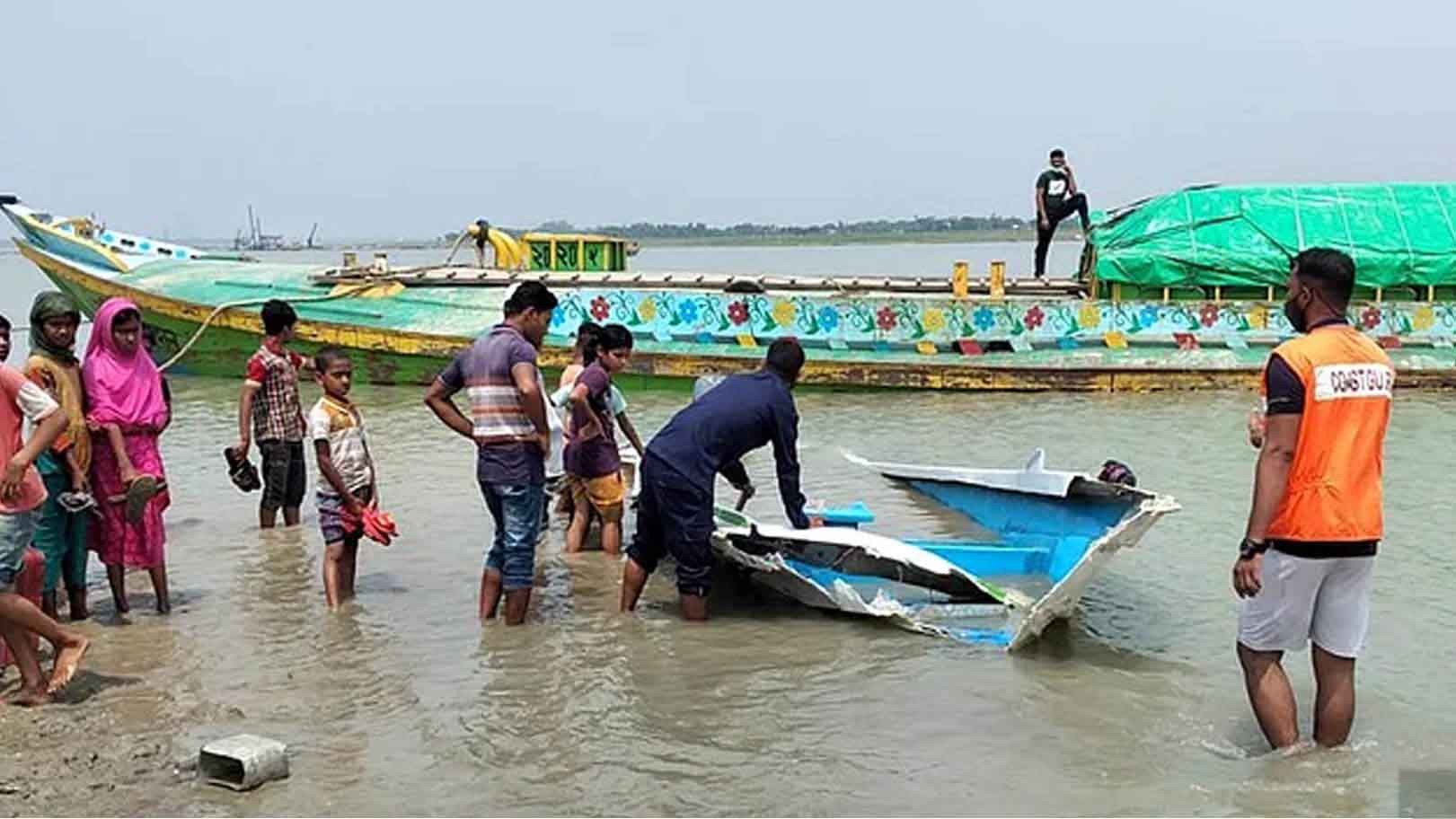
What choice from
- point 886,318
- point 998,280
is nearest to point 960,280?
point 998,280

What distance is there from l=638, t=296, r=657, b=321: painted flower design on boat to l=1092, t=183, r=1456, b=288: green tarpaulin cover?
550 cm

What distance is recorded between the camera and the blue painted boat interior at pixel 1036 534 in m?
7.30

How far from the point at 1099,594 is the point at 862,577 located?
1250 millimetres

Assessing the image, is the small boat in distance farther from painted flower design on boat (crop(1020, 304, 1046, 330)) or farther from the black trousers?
the black trousers

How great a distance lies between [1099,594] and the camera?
23.7 ft

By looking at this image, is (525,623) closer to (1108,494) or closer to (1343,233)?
(1108,494)

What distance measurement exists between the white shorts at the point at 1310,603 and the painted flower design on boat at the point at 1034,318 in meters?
12.4

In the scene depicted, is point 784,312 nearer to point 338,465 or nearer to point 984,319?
point 984,319

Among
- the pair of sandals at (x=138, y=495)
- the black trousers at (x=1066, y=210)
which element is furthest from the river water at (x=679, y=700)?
the black trousers at (x=1066, y=210)

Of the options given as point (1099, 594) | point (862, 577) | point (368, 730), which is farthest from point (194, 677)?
point (1099, 594)

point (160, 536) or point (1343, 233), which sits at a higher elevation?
point (1343, 233)

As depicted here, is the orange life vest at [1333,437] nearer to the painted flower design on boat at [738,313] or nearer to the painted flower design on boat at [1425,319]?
the painted flower design on boat at [738,313]

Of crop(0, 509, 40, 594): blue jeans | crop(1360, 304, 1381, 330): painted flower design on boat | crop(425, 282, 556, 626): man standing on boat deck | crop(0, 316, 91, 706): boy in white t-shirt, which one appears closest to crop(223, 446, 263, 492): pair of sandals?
crop(425, 282, 556, 626): man standing on boat deck

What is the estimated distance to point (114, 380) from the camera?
6.23 metres
